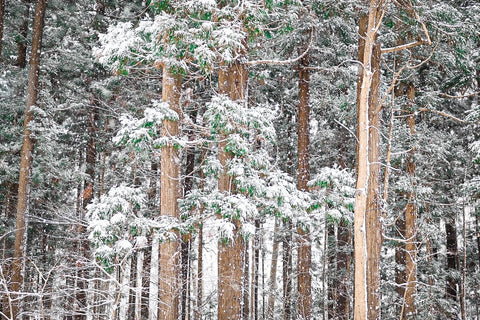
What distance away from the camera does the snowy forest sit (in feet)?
22.6

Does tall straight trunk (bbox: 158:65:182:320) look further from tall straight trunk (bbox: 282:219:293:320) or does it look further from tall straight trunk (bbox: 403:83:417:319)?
tall straight trunk (bbox: 403:83:417:319)

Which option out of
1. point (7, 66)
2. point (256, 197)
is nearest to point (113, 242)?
point (256, 197)

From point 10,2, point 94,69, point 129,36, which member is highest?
point 10,2

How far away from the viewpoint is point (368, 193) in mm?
7840

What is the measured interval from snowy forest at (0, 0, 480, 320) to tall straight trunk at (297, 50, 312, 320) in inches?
1.5

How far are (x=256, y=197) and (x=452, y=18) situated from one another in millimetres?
5695

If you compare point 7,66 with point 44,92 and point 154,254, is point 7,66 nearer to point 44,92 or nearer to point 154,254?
point 44,92

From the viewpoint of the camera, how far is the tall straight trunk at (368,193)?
22.1 feet

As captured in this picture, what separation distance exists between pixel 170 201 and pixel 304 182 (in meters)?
4.38

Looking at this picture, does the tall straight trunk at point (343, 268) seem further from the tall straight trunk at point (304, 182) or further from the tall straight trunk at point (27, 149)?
the tall straight trunk at point (27, 149)

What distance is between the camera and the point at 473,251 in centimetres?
1767

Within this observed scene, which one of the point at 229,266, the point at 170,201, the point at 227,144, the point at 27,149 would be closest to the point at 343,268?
the point at 229,266

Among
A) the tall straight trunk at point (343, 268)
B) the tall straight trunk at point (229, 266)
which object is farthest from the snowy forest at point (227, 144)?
the tall straight trunk at point (343, 268)

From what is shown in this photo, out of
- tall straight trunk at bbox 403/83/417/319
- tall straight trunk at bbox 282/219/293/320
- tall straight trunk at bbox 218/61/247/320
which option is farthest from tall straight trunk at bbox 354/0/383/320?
tall straight trunk at bbox 403/83/417/319
